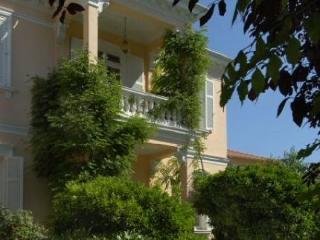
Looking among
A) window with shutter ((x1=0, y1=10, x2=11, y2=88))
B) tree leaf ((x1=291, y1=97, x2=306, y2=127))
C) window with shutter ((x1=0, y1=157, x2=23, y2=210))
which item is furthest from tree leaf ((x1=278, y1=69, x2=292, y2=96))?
window with shutter ((x1=0, y1=10, x2=11, y2=88))

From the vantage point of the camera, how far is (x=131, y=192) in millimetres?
10727

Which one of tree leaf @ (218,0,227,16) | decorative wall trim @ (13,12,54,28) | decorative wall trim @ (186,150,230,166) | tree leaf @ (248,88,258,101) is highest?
decorative wall trim @ (13,12,54,28)

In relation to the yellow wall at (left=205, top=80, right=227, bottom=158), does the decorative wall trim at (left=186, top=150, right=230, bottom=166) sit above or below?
below

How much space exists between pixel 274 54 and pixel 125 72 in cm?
1413

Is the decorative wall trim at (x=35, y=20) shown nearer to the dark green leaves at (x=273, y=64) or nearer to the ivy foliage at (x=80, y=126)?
the ivy foliage at (x=80, y=126)

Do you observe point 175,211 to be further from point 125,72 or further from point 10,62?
point 125,72

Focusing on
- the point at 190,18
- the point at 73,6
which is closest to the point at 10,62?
the point at 190,18

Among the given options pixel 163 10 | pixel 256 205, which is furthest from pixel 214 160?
pixel 256 205

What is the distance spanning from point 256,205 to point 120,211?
11.9ft

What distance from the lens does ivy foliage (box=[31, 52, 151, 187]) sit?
12.1m

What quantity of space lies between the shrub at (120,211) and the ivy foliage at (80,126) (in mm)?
1286

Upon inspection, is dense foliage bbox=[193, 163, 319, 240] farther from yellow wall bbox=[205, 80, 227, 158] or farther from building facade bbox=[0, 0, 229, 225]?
yellow wall bbox=[205, 80, 227, 158]

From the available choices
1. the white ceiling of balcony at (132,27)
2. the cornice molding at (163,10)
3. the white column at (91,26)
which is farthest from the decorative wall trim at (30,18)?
the cornice molding at (163,10)

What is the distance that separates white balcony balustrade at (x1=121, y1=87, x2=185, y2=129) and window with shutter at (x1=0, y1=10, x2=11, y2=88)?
2.42 metres
